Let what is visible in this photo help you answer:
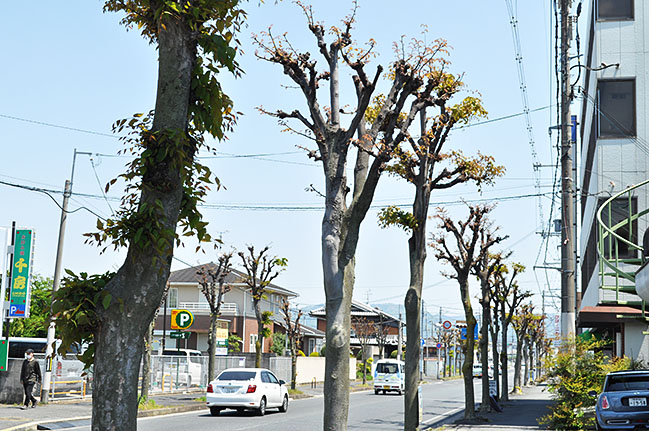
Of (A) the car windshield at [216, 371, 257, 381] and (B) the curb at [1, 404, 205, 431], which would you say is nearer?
(B) the curb at [1, 404, 205, 431]

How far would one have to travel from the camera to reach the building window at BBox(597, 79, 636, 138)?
28.2 meters

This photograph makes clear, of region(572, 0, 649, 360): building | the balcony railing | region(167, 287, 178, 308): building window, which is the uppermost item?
region(572, 0, 649, 360): building

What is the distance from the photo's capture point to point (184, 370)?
39.1m

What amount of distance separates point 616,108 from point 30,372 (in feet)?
72.6

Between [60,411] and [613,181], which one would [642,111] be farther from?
[60,411]

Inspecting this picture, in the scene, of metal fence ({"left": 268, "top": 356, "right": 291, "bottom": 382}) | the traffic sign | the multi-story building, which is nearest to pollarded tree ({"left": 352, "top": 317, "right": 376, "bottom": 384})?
the multi-story building

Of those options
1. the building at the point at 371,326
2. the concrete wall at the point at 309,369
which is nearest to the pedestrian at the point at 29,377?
the concrete wall at the point at 309,369

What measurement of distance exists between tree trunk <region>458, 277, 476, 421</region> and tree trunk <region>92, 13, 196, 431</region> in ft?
63.7

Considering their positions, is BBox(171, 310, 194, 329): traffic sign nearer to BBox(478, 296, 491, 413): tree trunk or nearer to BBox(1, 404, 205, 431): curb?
BBox(1, 404, 205, 431): curb

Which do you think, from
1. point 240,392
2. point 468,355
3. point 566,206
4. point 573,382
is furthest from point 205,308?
point 566,206

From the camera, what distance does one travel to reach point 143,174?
18.6ft

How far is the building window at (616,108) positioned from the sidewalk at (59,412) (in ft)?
59.6

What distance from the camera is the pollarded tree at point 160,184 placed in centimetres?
529

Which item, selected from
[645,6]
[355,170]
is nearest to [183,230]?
[355,170]
